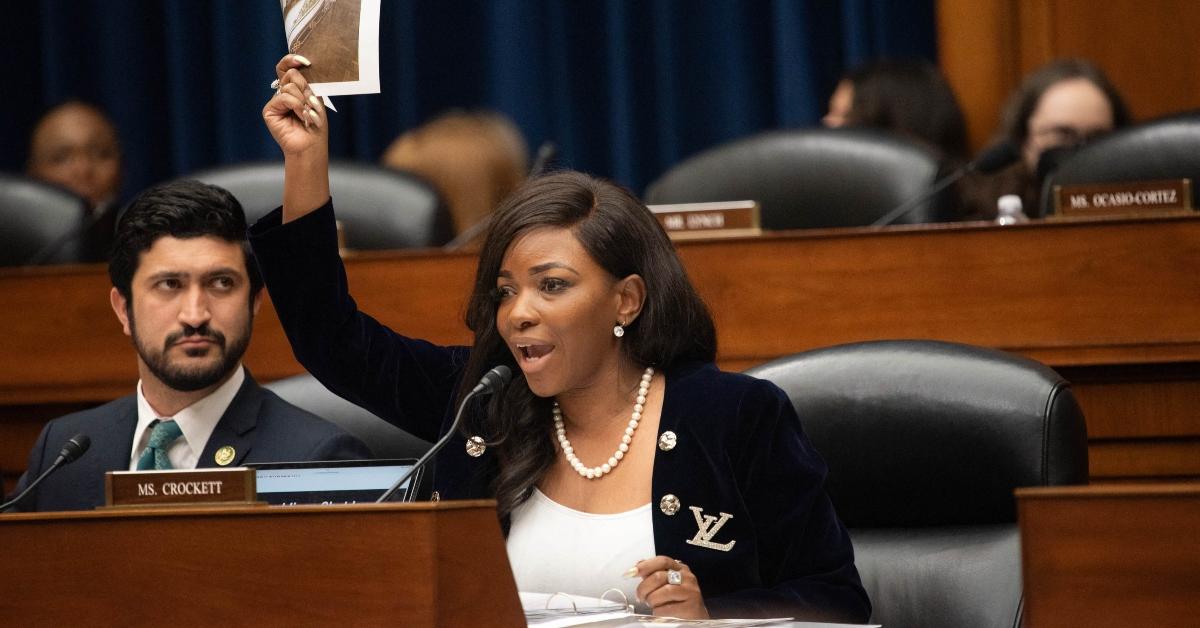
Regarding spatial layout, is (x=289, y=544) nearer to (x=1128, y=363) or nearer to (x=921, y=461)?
(x=921, y=461)

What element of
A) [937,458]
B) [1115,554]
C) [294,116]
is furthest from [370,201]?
[1115,554]

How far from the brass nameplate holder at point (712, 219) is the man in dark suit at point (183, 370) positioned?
0.97 meters

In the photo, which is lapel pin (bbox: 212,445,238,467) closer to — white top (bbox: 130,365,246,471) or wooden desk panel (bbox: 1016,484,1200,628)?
white top (bbox: 130,365,246,471)

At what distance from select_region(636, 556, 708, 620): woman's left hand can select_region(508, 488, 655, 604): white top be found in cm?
21

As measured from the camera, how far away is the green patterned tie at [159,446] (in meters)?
2.70

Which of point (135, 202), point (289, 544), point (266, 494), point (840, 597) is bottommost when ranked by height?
point (840, 597)

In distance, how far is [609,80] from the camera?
18.0ft

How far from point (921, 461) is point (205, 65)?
4169 millimetres

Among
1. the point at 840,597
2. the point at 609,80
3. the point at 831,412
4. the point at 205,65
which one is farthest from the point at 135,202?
the point at 205,65

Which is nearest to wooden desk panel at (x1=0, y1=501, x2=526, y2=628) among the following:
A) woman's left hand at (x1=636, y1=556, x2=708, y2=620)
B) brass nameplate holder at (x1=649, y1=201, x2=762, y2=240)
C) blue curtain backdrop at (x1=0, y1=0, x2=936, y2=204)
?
woman's left hand at (x1=636, y1=556, x2=708, y2=620)

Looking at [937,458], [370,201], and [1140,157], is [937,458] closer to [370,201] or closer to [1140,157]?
[1140,157]

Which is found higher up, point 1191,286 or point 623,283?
point 623,283

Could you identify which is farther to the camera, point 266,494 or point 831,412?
point 831,412

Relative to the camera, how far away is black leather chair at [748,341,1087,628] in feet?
7.38
